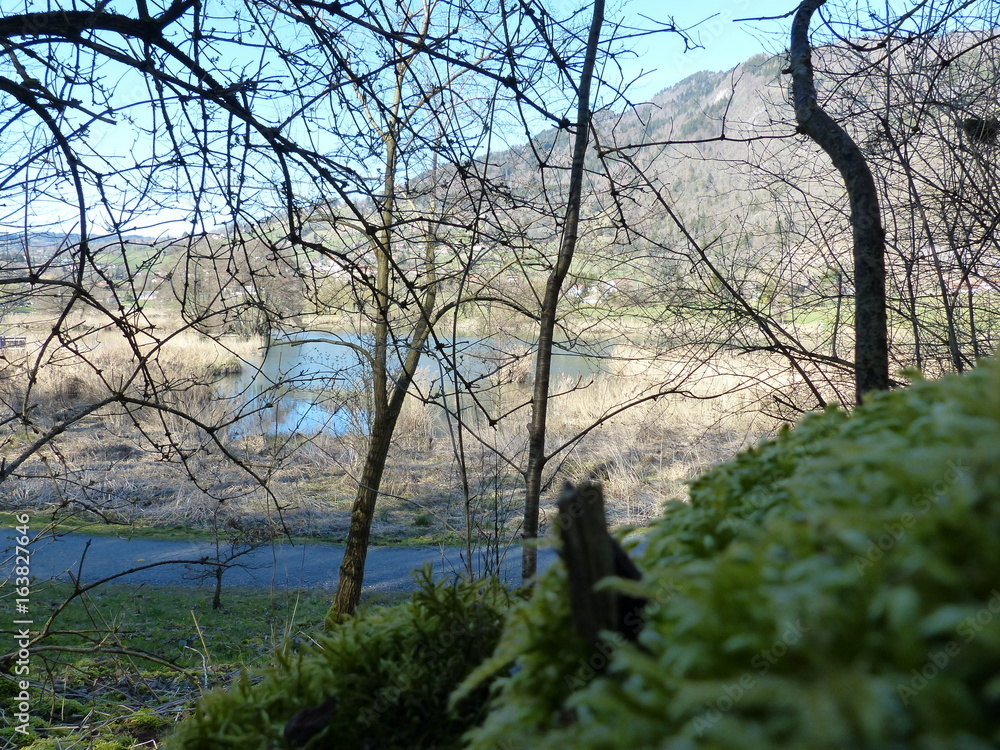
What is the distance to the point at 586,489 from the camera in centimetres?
108

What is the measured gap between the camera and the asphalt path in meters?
10.1

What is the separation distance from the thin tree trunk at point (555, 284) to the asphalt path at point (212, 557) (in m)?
6.63

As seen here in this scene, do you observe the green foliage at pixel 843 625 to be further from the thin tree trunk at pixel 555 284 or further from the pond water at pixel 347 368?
the thin tree trunk at pixel 555 284

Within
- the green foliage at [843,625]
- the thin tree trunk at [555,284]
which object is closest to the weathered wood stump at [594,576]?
the green foliage at [843,625]

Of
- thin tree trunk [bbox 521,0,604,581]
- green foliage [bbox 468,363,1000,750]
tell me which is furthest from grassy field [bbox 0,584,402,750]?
green foliage [bbox 468,363,1000,750]

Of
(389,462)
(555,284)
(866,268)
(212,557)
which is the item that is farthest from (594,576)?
(389,462)

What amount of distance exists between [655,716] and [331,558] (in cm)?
1179

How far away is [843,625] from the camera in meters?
0.61

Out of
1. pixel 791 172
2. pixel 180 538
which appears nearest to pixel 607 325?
pixel 791 172

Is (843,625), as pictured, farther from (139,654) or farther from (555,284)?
(139,654)

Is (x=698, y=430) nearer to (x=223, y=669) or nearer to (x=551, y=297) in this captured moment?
(x=223, y=669)

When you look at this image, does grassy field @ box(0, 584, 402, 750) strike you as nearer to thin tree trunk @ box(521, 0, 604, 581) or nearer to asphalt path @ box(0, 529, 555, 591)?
asphalt path @ box(0, 529, 555, 591)

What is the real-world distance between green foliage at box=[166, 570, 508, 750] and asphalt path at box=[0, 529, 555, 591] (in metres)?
8.36

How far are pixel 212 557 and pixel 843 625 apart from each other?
1106 centimetres
